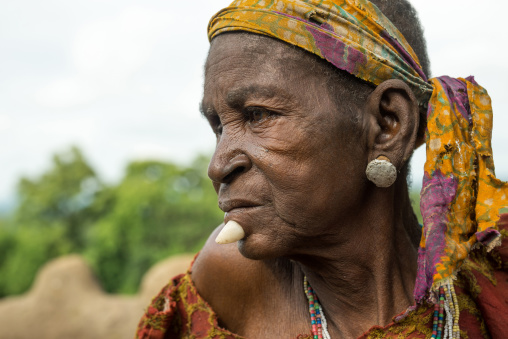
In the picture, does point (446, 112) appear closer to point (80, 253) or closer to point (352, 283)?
point (352, 283)

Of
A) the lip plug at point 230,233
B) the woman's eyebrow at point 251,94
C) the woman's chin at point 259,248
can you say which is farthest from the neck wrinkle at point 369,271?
the woman's eyebrow at point 251,94

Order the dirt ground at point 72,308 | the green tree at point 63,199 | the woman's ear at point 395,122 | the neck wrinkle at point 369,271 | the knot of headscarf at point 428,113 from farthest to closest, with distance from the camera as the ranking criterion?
the green tree at point 63,199 → the dirt ground at point 72,308 → the neck wrinkle at point 369,271 → the woman's ear at point 395,122 → the knot of headscarf at point 428,113

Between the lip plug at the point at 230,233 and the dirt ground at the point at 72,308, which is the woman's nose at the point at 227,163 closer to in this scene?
the lip plug at the point at 230,233

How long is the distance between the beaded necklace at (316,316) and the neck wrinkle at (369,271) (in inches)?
1.5

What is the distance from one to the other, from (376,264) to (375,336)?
29cm

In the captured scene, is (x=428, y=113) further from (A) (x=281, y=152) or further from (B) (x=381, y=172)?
(A) (x=281, y=152)

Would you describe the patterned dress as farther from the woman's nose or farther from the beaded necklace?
the woman's nose

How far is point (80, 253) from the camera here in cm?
1320

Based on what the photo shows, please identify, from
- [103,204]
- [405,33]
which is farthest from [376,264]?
[103,204]

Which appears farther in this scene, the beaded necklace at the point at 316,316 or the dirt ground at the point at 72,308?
the dirt ground at the point at 72,308

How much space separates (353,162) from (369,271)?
19.6 inches

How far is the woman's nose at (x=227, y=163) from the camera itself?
2.10m

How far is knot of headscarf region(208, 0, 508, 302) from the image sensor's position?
205cm

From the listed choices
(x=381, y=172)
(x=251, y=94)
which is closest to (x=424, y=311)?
(x=381, y=172)
